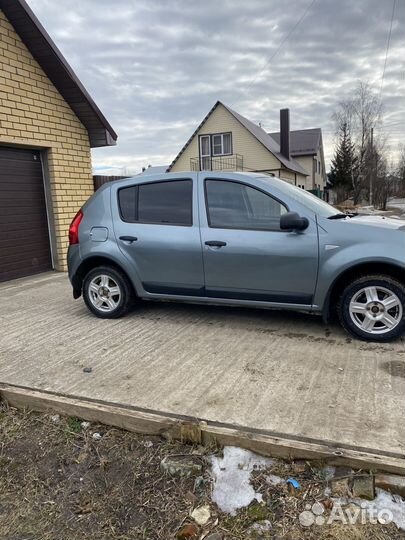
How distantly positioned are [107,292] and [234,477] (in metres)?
3.22

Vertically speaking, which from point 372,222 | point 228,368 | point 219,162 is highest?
point 219,162

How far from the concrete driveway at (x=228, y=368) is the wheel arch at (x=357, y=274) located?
40 cm

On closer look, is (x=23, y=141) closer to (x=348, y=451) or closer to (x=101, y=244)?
(x=101, y=244)

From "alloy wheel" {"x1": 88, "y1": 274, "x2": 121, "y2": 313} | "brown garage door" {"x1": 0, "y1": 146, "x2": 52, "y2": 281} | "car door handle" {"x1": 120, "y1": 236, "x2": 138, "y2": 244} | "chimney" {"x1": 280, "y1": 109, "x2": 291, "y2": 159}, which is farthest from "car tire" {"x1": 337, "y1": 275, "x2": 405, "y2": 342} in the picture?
"chimney" {"x1": 280, "y1": 109, "x2": 291, "y2": 159}

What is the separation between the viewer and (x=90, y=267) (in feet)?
17.5

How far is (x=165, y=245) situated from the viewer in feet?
15.6

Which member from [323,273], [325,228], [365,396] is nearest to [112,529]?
[365,396]

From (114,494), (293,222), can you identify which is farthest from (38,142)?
(114,494)

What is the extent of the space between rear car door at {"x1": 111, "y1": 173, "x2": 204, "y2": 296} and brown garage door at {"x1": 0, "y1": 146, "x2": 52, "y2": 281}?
12.5 ft

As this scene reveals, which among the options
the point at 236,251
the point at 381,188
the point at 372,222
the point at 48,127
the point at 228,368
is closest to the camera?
the point at 228,368

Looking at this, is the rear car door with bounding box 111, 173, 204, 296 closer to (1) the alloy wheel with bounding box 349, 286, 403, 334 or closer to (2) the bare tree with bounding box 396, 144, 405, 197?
(1) the alloy wheel with bounding box 349, 286, 403, 334

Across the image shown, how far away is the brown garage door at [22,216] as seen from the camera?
789 cm

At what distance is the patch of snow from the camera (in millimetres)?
2311

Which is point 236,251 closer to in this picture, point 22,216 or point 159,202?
point 159,202
